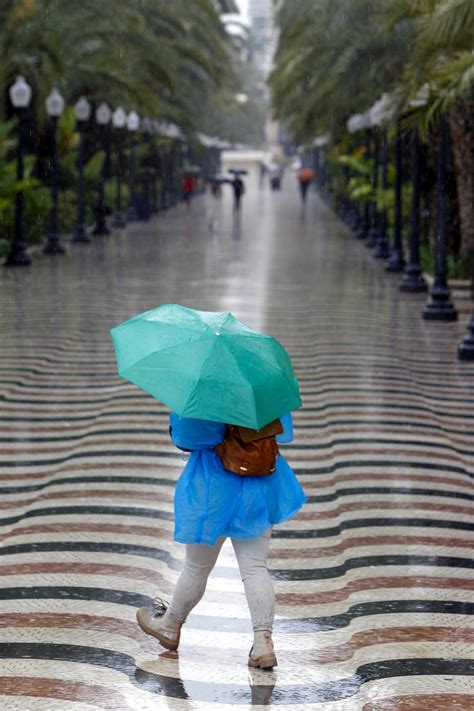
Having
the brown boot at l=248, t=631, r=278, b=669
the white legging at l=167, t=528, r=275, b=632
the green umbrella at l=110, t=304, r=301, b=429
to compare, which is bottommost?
the brown boot at l=248, t=631, r=278, b=669

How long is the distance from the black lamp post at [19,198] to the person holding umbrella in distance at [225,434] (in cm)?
1739

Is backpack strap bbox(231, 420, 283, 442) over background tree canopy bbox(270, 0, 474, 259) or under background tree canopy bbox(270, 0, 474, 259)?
under

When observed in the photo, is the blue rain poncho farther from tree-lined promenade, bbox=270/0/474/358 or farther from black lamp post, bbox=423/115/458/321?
black lamp post, bbox=423/115/458/321

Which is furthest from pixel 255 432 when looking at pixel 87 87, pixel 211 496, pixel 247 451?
pixel 87 87

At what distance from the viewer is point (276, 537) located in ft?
22.4

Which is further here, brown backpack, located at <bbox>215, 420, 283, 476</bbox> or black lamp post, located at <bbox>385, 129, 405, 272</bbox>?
black lamp post, located at <bbox>385, 129, 405, 272</bbox>

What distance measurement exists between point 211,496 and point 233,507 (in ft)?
0.28

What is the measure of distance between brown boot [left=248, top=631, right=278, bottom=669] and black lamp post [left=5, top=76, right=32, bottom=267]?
17707 mm

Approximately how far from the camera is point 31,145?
2995 cm

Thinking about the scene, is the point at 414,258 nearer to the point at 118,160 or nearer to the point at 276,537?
the point at 276,537

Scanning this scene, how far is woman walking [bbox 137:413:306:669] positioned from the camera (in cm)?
480

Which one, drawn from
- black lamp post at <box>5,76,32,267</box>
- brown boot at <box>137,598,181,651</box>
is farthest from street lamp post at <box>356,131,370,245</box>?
brown boot at <box>137,598,181,651</box>

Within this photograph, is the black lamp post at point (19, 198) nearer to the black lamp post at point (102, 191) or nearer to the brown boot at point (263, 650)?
the black lamp post at point (102, 191)

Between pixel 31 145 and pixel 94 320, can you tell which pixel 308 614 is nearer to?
pixel 94 320
